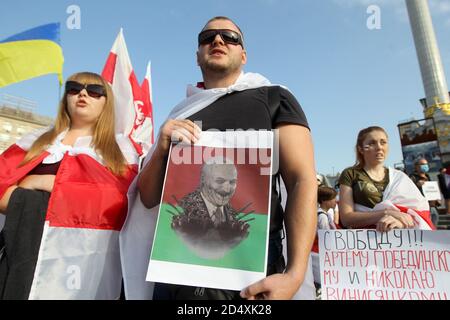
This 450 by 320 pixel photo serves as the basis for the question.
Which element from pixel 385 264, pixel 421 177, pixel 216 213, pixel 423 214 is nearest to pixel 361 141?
pixel 423 214

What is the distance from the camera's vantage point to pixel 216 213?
47.1 inches

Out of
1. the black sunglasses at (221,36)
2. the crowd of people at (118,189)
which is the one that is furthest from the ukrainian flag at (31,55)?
the black sunglasses at (221,36)

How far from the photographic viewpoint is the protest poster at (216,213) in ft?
3.69

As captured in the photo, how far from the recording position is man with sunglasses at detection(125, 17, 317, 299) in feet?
3.85

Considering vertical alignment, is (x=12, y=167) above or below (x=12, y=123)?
below

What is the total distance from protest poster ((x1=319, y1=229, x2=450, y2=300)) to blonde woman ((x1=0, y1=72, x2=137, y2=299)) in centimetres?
128

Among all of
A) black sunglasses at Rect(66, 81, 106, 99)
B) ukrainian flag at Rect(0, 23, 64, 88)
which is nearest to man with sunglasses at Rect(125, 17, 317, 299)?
black sunglasses at Rect(66, 81, 106, 99)

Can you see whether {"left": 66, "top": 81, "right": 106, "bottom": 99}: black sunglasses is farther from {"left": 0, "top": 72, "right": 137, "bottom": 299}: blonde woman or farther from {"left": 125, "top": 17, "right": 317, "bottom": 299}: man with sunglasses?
{"left": 125, "top": 17, "right": 317, "bottom": 299}: man with sunglasses

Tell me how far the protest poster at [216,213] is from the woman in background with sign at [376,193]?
1.15 m

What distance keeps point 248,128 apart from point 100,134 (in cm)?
111

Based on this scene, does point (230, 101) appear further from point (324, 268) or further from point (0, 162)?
point (0, 162)

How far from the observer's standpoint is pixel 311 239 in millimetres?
1216

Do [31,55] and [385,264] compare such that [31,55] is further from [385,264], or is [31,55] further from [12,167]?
[385,264]
